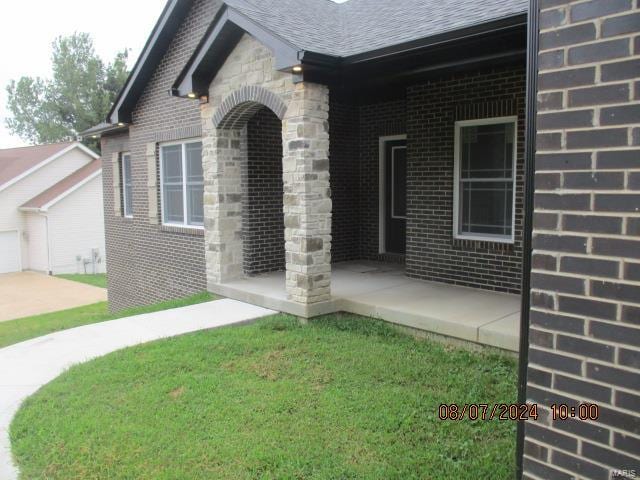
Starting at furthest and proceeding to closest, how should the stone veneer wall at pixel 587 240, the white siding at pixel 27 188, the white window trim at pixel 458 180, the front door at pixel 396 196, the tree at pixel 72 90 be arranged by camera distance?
the tree at pixel 72 90, the white siding at pixel 27 188, the front door at pixel 396 196, the white window trim at pixel 458 180, the stone veneer wall at pixel 587 240

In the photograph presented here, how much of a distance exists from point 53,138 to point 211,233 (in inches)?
1308

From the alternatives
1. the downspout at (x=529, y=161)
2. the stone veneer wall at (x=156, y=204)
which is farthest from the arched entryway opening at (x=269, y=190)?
A: the downspout at (x=529, y=161)

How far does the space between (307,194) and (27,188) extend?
83.6ft

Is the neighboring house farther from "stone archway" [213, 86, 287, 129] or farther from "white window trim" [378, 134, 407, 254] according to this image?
"stone archway" [213, 86, 287, 129]

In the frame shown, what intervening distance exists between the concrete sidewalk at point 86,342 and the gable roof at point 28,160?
23.1 m

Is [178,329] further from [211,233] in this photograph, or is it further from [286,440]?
[286,440]

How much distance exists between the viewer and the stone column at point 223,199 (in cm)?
794

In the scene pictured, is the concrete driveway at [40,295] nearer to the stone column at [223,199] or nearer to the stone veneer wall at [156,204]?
the stone veneer wall at [156,204]

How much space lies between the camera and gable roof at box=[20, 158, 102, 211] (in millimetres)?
25953

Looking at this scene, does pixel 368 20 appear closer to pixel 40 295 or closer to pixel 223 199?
pixel 223 199

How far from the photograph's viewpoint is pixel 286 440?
12.6ft

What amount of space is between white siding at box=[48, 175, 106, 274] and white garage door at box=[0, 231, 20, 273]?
247 centimetres

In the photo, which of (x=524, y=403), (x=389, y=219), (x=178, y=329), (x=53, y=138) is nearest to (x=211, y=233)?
(x=178, y=329)

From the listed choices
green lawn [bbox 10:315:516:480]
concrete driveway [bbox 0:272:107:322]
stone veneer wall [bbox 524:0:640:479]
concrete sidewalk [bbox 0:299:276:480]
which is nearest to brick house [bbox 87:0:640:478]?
stone veneer wall [bbox 524:0:640:479]
